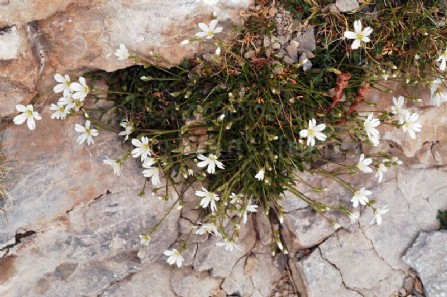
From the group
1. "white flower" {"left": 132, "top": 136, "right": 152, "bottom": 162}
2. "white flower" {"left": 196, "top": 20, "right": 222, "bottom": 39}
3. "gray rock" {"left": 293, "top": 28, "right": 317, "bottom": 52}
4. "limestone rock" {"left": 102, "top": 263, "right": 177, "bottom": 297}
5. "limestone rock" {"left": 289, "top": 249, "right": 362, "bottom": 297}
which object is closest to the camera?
"white flower" {"left": 196, "top": 20, "right": 222, "bottom": 39}

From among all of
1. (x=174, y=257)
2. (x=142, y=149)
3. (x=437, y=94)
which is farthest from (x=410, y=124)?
(x=174, y=257)

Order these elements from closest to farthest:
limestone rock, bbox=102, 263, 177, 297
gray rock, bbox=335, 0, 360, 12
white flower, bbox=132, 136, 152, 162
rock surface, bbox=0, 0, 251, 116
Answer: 1. rock surface, bbox=0, 0, 251, 116
2. white flower, bbox=132, 136, 152, 162
3. gray rock, bbox=335, 0, 360, 12
4. limestone rock, bbox=102, 263, 177, 297

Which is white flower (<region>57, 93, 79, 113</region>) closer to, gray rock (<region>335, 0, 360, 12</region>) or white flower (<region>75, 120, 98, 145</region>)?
white flower (<region>75, 120, 98, 145</region>)

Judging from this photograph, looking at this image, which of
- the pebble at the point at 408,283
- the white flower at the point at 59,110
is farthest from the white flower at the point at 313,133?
the pebble at the point at 408,283

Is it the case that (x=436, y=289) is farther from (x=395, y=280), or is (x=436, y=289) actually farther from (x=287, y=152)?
(x=287, y=152)

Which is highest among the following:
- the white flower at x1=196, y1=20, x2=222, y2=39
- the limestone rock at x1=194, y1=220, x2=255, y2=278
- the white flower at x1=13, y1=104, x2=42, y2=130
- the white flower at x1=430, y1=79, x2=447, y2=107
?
the white flower at x1=196, y1=20, x2=222, y2=39

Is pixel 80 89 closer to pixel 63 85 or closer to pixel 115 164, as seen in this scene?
pixel 63 85

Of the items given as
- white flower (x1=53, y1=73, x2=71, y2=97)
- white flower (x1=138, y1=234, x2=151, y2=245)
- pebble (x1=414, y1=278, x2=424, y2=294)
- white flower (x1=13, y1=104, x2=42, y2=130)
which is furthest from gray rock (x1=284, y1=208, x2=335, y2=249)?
white flower (x1=13, y1=104, x2=42, y2=130)

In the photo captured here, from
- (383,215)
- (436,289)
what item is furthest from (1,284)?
(436,289)

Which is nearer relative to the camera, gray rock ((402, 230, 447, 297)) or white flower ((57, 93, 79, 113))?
white flower ((57, 93, 79, 113))

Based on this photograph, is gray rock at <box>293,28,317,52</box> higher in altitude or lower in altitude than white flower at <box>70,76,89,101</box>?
lower
